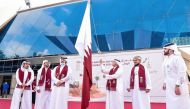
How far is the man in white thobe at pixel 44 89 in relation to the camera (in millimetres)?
7707

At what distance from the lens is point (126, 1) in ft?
52.3

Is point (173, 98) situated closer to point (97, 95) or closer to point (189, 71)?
point (189, 71)

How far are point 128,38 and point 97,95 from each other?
469cm

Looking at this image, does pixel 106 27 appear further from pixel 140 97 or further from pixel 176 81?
pixel 176 81

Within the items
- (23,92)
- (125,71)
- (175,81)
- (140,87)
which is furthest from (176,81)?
(125,71)

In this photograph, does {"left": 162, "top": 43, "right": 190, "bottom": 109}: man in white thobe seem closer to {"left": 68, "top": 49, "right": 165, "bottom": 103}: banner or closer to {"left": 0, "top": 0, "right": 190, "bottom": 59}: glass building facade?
{"left": 68, "top": 49, "right": 165, "bottom": 103}: banner

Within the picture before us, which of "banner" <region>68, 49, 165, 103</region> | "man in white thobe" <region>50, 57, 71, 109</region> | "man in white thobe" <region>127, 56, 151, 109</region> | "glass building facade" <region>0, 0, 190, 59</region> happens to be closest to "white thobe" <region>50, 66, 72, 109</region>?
"man in white thobe" <region>50, 57, 71, 109</region>

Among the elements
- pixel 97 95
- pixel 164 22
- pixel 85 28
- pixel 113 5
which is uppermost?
pixel 113 5

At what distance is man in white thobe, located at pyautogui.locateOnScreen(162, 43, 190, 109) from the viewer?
542 centimetres

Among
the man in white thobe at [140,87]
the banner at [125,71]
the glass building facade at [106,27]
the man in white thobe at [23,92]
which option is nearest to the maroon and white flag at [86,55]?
the man in white thobe at [140,87]

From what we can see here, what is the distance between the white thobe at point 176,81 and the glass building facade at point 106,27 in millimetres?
7284

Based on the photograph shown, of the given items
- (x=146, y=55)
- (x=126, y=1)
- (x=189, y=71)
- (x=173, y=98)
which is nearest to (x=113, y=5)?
(x=126, y=1)

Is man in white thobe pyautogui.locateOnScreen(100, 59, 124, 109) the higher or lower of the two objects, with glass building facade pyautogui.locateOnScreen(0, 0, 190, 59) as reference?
lower

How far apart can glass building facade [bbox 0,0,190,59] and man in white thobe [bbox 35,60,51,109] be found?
6.74 m
